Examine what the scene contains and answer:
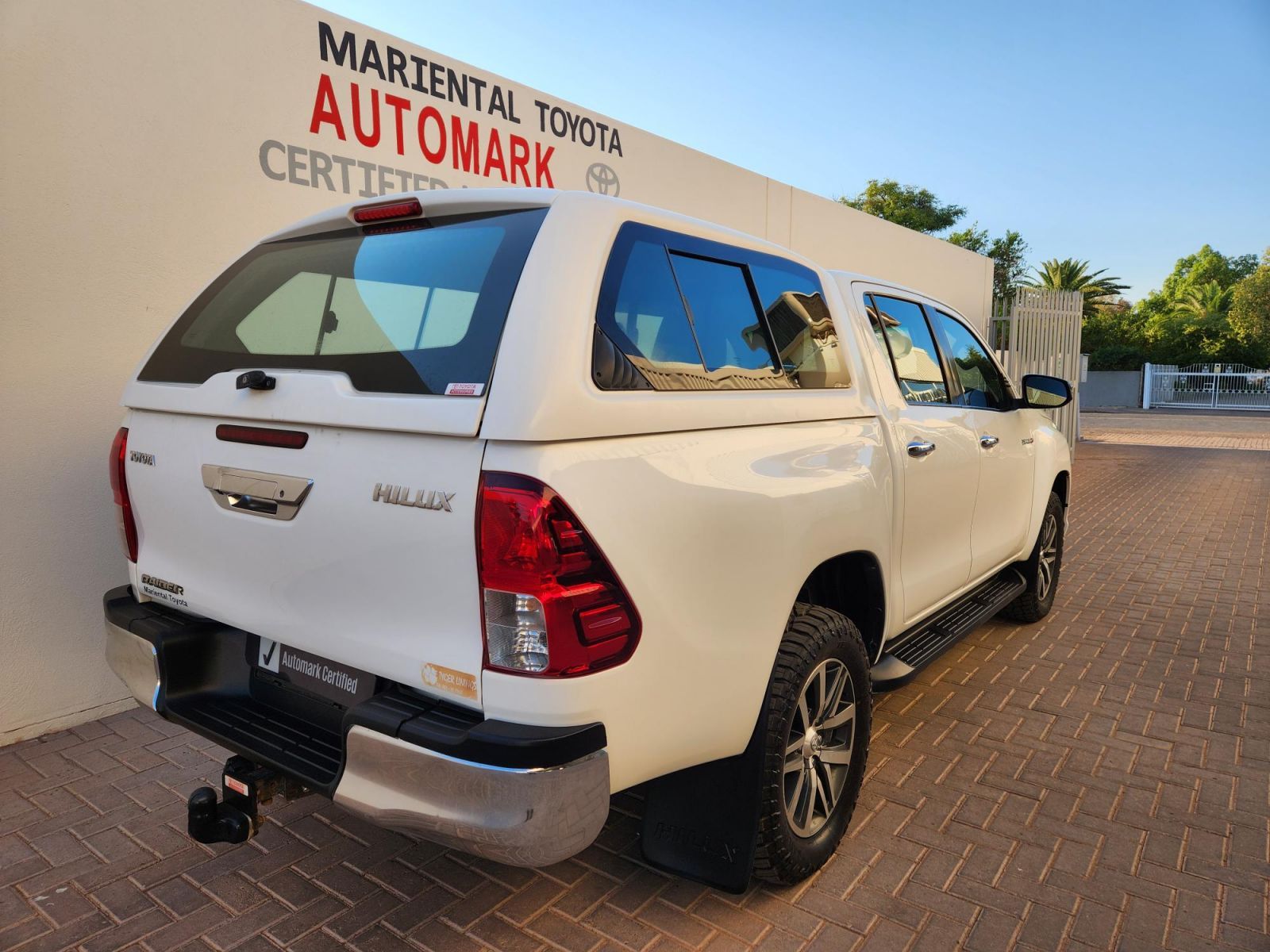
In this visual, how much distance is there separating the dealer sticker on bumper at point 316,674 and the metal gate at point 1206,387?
138 ft

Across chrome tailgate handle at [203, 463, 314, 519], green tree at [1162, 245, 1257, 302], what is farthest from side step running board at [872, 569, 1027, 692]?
green tree at [1162, 245, 1257, 302]

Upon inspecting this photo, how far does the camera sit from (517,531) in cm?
180

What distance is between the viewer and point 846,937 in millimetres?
2492

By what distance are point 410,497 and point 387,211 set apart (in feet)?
3.12

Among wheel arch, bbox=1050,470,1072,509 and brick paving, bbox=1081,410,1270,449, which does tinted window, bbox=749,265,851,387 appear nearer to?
wheel arch, bbox=1050,470,1072,509

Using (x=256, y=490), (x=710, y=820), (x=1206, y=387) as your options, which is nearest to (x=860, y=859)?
(x=710, y=820)

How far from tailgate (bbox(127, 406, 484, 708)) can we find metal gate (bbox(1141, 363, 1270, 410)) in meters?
42.2

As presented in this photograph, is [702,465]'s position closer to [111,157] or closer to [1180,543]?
[111,157]

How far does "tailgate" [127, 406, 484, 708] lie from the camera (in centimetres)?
189

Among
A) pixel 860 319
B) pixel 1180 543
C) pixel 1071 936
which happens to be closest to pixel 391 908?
pixel 1071 936

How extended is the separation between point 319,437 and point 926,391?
2.62m

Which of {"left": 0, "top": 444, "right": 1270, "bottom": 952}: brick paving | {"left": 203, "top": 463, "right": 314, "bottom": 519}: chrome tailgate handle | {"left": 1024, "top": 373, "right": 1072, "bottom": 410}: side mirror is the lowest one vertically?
{"left": 0, "top": 444, "right": 1270, "bottom": 952}: brick paving

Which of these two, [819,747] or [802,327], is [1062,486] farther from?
[819,747]

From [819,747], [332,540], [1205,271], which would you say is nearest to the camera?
[332,540]
